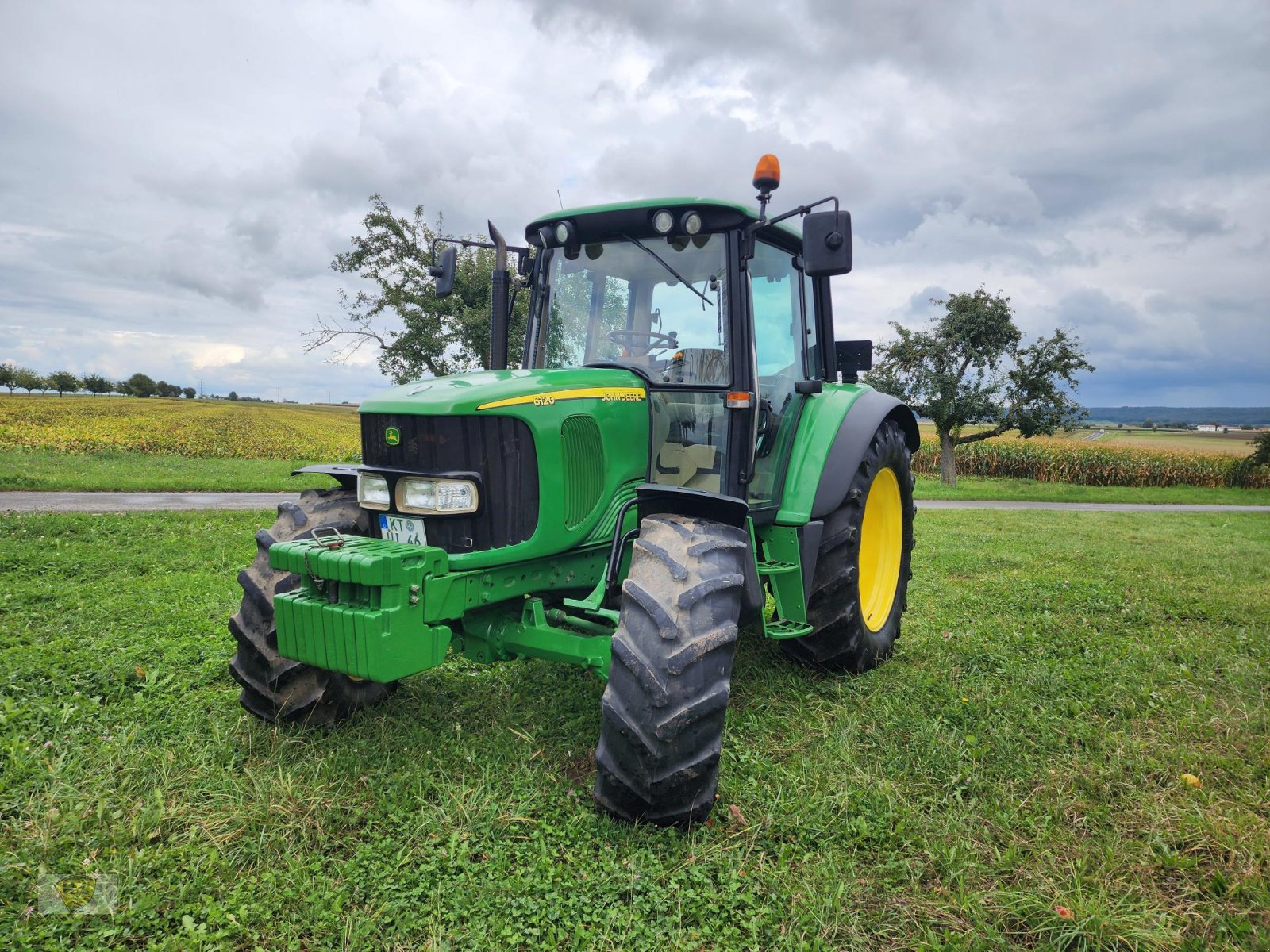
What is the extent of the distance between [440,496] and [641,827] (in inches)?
58.5

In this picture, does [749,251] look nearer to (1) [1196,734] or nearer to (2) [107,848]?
(1) [1196,734]

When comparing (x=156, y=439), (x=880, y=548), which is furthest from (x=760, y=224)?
(x=156, y=439)

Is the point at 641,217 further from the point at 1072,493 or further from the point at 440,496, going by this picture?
the point at 1072,493

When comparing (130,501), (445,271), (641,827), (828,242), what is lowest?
(641,827)

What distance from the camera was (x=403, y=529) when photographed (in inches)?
132

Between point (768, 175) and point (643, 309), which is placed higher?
point (768, 175)

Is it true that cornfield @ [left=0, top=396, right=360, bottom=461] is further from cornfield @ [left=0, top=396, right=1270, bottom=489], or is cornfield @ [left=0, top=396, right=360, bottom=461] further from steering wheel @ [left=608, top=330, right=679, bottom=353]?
steering wheel @ [left=608, top=330, right=679, bottom=353]

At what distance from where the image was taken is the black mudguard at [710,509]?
3.24 metres

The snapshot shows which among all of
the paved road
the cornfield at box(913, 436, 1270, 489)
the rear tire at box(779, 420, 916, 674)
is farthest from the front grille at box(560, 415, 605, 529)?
the cornfield at box(913, 436, 1270, 489)

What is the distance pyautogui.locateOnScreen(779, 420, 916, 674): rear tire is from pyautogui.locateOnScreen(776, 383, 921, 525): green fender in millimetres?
131

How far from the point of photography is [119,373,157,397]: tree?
84.8m

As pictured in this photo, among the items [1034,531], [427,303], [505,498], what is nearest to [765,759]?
[505,498]

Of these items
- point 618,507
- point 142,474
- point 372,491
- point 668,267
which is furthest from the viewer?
point 142,474

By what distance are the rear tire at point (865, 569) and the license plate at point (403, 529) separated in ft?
6.71
